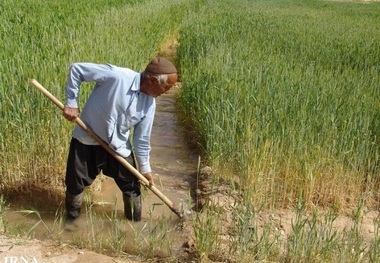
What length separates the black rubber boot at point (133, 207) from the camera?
3764mm

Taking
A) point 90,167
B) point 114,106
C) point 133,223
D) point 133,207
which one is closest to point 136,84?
point 114,106

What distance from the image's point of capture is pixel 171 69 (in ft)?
10.4

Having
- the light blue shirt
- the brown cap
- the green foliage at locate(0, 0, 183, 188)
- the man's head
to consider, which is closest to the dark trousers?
the light blue shirt

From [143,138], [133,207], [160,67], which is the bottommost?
[133,207]

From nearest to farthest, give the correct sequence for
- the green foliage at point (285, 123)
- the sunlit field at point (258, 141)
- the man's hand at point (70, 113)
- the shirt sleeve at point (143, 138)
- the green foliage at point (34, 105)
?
the sunlit field at point (258, 141) < the man's hand at point (70, 113) < the shirt sleeve at point (143, 138) < the green foliage at point (34, 105) < the green foliage at point (285, 123)

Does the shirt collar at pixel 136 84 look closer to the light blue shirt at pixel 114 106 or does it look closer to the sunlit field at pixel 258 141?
the light blue shirt at pixel 114 106

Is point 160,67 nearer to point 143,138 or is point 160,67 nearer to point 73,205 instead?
point 143,138

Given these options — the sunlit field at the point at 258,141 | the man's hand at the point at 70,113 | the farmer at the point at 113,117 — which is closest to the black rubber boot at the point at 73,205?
the farmer at the point at 113,117

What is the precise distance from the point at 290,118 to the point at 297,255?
1791 mm

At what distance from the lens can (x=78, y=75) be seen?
331cm

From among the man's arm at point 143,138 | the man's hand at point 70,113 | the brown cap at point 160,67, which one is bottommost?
the man's arm at point 143,138

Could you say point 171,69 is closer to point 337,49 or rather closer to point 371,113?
point 371,113

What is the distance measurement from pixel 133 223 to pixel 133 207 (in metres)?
0.14

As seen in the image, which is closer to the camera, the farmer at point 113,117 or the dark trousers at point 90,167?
the farmer at point 113,117
